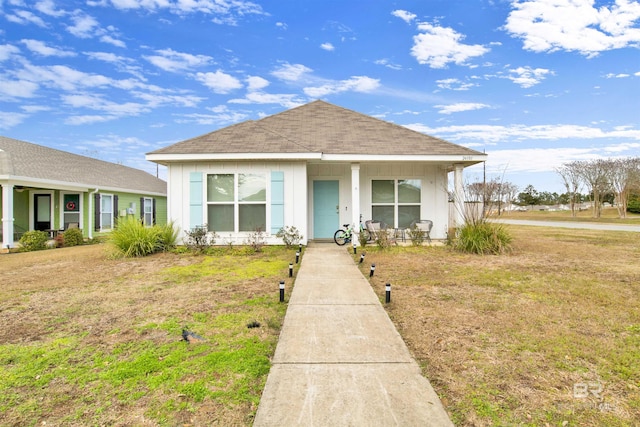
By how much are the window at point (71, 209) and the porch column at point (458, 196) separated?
1606cm

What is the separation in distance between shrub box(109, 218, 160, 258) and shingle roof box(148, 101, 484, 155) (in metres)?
2.36

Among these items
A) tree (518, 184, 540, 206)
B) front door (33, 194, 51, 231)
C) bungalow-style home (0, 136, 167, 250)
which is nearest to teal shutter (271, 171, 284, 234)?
bungalow-style home (0, 136, 167, 250)

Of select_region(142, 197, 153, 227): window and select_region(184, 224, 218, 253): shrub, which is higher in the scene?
select_region(142, 197, 153, 227): window

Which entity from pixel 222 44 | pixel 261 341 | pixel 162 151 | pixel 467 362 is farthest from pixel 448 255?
pixel 222 44

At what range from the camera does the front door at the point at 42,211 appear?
49.3 feet

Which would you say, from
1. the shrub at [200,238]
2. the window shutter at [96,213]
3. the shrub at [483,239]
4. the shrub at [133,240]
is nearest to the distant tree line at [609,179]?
the shrub at [483,239]

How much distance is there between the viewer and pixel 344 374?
288 centimetres

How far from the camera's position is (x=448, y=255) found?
8.80 m

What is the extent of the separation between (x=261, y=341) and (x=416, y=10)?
522 inches

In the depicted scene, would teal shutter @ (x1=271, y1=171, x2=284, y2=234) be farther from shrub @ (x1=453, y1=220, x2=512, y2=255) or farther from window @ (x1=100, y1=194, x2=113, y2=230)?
window @ (x1=100, y1=194, x2=113, y2=230)

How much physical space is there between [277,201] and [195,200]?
2.54 metres

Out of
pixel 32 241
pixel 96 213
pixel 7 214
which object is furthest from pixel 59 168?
pixel 32 241

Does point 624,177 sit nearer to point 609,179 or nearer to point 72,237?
point 609,179

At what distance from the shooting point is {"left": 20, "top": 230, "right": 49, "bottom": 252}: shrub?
11742mm
